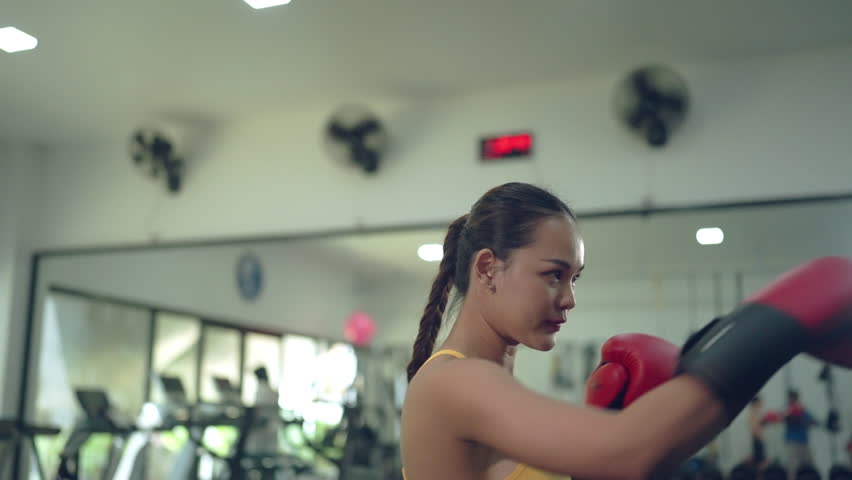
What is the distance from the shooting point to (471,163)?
4578 millimetres

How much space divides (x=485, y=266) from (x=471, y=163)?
11.5 feet

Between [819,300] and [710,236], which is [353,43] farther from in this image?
[819,300]

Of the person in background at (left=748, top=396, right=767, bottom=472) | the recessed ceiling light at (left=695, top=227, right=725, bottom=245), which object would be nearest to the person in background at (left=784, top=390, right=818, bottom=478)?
the person in background at (left=748, top=396, right=767, bottom=472)

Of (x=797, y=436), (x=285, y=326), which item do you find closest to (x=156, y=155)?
(x=285, y=326)

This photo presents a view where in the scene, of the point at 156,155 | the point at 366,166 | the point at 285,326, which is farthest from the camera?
the point at 285,326

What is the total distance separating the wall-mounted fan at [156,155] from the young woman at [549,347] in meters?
4.10

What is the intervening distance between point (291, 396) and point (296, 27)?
209 inches

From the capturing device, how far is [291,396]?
8.48 meters

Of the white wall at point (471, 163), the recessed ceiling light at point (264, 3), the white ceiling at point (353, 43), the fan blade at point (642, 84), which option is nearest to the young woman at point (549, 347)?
the recessed ceiling light at point (264, 3)

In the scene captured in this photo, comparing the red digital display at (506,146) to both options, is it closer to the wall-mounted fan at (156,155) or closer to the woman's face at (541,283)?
the wall-mounted fan at (156,155)

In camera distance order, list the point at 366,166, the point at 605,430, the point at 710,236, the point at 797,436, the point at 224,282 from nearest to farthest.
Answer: the point at 605,430
the point at 366,166
the point at 710,236
the point at 797,436
the point at 224,282

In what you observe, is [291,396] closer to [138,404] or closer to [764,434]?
[138,404]

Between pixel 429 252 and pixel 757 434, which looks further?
pixel 429 252

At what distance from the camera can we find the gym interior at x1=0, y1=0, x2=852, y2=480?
393 centimetres
